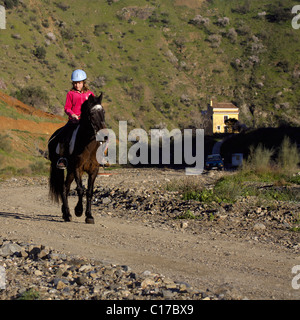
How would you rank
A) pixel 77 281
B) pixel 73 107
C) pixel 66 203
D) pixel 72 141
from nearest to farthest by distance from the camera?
pixel 77 281 → pixel 72 141 → pixel 73 107 → pixel 66 203

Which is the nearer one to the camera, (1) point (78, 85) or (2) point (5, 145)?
(1) point (78, 85)

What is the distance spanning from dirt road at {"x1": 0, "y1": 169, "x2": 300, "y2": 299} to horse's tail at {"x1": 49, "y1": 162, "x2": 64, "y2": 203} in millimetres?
589

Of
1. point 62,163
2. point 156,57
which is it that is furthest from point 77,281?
point 156,57

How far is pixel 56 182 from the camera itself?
10.9 metres

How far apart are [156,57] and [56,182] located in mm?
79618

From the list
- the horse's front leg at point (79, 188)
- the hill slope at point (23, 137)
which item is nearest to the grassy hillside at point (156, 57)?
the hill slope at point (23, 137)

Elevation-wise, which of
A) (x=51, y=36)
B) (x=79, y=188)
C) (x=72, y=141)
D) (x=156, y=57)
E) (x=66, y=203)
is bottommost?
(x=66, y=203)

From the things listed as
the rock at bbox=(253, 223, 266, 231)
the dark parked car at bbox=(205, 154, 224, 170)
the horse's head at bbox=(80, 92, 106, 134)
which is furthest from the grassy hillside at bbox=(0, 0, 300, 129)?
the rock at bbox=(253, 223, 266, 231)

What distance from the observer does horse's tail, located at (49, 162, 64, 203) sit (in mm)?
10773

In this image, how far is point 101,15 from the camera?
97.1m

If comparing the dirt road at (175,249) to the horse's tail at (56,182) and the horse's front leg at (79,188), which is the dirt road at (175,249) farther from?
the horse's tail at (56,182)

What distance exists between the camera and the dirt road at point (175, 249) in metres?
5.49

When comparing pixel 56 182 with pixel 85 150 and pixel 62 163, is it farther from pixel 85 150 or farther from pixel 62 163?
pixel 85 150

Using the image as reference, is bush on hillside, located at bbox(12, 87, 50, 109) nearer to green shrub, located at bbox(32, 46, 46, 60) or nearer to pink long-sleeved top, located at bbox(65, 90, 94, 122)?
green shrub, located at bbox(32, 46, 46, 60)
